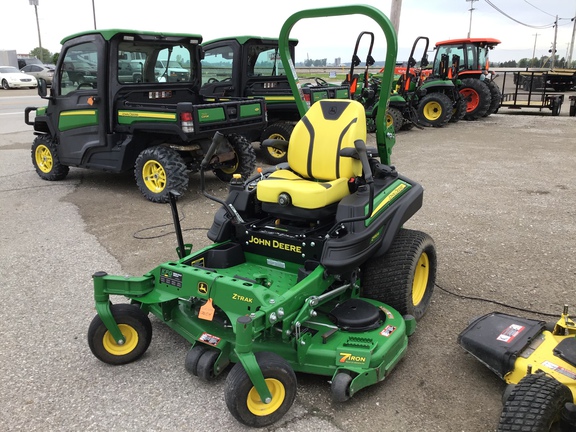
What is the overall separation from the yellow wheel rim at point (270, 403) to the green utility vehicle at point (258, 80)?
6655 mm

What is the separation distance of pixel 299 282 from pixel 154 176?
419cm

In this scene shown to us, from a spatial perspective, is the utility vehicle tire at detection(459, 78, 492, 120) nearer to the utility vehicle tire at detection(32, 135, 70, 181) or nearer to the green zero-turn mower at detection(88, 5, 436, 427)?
the utility vehicle tire at detection(32, 135, 70, 181)

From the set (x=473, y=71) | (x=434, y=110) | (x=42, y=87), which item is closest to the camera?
(x=42, y=87)

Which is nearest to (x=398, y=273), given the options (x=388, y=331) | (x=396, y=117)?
(x=388, y=331)

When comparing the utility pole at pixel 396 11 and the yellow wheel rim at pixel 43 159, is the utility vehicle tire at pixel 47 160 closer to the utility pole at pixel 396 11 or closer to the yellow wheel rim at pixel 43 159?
the yellow wheel rim at pixel 43 159

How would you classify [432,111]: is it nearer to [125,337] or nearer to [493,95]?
[493,95]

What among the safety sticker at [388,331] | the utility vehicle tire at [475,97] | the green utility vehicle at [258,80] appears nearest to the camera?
the safety sticker at [388,331]

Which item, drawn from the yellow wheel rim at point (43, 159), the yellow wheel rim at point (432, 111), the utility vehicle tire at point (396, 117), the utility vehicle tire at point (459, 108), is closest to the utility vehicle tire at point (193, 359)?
the yellow wheel rim at point (43, 159)

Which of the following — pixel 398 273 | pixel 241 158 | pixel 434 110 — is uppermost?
pixel 434 110

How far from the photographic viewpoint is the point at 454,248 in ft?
16.7

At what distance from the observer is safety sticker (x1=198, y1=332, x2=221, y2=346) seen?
295 cm

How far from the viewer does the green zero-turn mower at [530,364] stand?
2.28m

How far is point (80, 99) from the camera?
23.0 feet

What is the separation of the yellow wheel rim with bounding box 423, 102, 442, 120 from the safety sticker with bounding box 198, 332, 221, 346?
41.1 ft
